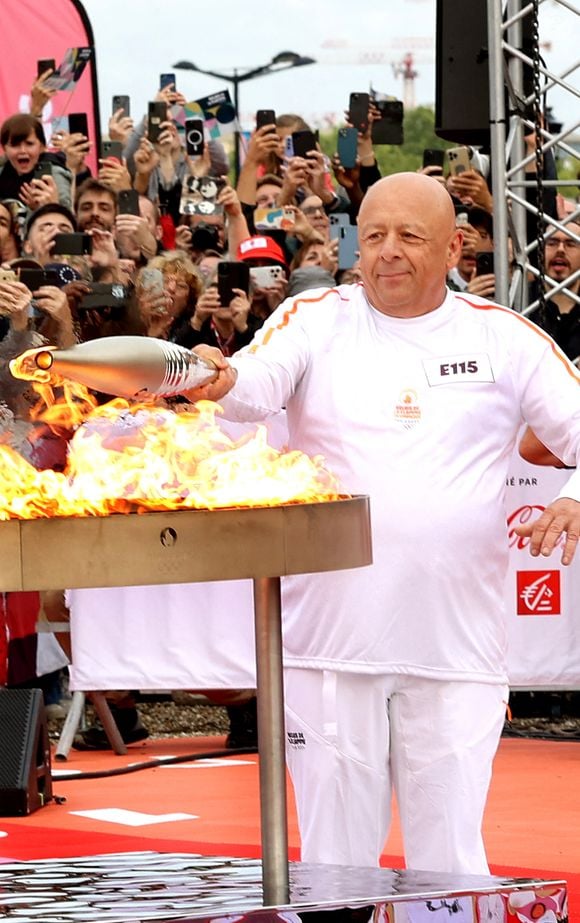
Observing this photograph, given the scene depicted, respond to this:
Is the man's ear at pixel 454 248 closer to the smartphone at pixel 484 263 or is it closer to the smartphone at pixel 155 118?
the smartphone at pixel 484 263

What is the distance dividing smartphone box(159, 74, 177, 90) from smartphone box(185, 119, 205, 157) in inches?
37.8

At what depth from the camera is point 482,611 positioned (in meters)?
3.25

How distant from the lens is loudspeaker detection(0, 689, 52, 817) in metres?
5.88

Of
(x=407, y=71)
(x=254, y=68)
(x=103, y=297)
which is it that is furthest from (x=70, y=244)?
(x=407, y=71)

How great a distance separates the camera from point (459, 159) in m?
7.96

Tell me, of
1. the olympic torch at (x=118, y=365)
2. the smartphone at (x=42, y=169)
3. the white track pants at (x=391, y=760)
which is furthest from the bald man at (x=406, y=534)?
the smartphone at (x=42, y=169)

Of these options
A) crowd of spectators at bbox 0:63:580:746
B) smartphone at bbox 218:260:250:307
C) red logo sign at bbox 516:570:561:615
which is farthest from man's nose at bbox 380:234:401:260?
smartphone at bbox 218:260:250:307

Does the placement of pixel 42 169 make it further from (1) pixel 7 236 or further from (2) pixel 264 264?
(2) pixel 264 264

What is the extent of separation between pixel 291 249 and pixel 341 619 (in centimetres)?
591

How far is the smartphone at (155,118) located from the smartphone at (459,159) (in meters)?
2.56

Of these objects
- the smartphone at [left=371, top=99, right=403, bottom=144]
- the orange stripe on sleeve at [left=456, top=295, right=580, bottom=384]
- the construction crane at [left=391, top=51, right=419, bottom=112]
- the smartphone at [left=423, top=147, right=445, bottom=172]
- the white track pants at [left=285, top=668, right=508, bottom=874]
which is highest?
the construction crane at [left=391, top=51, right=419, bottom=112]

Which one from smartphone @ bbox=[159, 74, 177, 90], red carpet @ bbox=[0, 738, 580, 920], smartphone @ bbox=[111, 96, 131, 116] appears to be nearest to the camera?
red carpet @ bbox=[0, 738, 580, 920]

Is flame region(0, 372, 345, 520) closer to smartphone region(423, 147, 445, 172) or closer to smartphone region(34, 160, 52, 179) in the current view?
smartphone region(423, 147, 445, 172)

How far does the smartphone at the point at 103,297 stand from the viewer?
25.1ft
